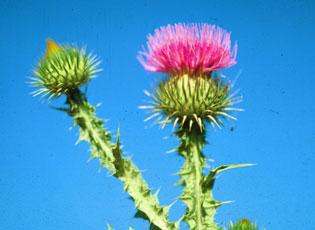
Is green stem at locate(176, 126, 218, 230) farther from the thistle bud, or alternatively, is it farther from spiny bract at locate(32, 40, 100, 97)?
spiny bract at locate(32, 40, 100, 97)

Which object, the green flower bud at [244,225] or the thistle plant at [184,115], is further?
the green flower bud at [244,225]

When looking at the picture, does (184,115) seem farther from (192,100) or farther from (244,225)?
(244,225)

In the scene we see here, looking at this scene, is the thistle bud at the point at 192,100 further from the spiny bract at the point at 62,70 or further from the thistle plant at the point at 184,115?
the spiny bract at the point at 62,70

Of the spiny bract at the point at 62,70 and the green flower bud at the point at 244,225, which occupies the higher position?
the spiny bract at the point at 62,70

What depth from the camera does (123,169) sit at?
18.9 feet

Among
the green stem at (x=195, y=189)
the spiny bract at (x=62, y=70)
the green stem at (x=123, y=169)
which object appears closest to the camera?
the green stem at (x=195, y=189)

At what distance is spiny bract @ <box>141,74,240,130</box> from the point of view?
5898mm

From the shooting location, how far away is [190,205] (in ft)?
17.4

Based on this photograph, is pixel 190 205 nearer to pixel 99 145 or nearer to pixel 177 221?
pixel 177 221

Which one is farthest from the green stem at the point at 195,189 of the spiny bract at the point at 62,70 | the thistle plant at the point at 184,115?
the spiny bract at the point at 62,70

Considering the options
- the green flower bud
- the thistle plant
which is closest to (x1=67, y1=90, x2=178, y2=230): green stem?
the thistle plant

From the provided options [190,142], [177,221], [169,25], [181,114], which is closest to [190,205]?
[177,221]

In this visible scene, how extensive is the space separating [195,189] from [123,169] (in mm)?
932

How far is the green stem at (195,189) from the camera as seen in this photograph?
5.25 m
